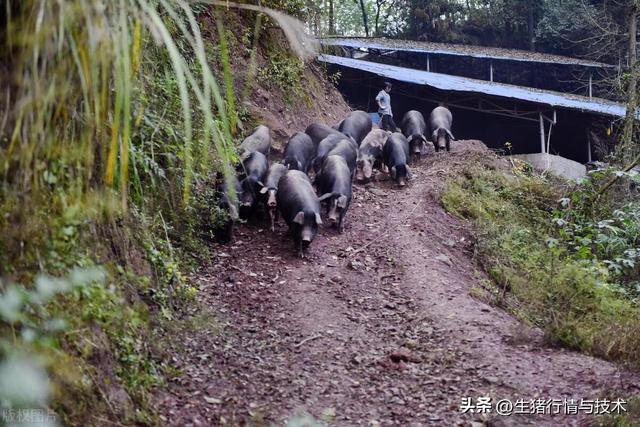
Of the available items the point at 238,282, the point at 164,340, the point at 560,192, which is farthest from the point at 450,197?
the point at 164,340

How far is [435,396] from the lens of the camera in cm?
504

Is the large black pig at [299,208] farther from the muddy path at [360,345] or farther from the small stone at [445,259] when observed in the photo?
the small stone at [445,259]

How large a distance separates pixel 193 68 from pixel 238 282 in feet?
6.61

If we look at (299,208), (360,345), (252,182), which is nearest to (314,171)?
(252,182)

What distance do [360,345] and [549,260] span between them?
121 inches

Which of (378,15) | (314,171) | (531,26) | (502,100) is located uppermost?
(378,15)

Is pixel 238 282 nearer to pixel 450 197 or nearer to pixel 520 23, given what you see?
pixel 450 197

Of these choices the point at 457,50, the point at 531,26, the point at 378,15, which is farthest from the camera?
the point at 378,15

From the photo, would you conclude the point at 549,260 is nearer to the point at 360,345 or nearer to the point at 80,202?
the point at 360,345

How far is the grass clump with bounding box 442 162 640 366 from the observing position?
231 inches

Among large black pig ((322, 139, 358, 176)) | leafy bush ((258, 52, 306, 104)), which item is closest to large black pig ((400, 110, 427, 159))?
leafy bush ((258, 52, 306, 104))

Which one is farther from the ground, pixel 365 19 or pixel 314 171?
pixel 365 19

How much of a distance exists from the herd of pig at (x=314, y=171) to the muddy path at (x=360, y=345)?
276mm

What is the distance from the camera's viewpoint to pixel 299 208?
7.87m
